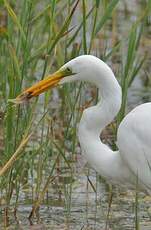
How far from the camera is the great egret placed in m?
4.19

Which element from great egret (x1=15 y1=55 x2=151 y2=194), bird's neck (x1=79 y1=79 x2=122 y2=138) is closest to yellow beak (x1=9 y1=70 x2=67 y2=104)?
great egret (x1=15 y1=55 x2=151 y2=194)

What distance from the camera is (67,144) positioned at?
5824mm

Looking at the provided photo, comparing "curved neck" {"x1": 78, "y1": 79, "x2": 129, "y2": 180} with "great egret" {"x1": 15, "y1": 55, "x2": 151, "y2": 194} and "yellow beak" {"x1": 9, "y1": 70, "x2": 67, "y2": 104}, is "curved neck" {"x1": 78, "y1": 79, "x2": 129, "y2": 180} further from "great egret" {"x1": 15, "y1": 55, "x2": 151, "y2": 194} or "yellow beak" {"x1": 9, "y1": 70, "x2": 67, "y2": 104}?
"yellow beak" {"x1": 9, "y1": 70, "x2": 67, "y2": 104}

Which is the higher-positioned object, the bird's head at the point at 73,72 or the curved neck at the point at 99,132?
the bird's head at the point at 73,72

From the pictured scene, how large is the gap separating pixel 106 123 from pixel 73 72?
0.32 metres

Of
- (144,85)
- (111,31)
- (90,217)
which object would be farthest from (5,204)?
(111,31)

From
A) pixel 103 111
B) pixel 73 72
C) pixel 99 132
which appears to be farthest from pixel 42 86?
pixel 99 132

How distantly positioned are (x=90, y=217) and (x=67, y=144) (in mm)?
1058

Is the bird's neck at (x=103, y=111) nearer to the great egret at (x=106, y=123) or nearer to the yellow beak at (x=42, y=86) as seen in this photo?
the great egret at (x=106, y=123)

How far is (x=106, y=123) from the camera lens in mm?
4316

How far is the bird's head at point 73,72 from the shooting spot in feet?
13.6

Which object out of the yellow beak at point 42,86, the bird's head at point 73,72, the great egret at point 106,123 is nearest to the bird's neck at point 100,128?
the great egret at point 106,123

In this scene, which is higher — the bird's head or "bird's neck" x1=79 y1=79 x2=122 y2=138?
the bird's head

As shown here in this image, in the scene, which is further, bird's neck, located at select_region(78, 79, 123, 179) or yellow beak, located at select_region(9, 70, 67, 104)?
bird's neck, located at select_region(78, 79, 123, 179)
